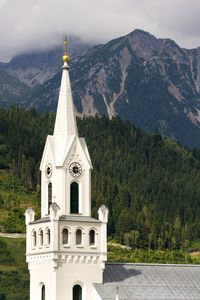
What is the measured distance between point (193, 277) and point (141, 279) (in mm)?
4617

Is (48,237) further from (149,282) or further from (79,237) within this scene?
(149,282)

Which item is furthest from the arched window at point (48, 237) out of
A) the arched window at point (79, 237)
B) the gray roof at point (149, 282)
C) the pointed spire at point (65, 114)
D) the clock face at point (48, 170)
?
the pointed spire at point (65, 114)

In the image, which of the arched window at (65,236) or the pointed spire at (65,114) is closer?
the arched window at (65,236)

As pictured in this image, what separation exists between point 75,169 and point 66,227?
4.54 metres

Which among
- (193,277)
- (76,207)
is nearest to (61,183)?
(76,207)

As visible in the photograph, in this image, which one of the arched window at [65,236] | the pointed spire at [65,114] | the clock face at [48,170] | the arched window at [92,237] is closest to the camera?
the arched window at [65,236]

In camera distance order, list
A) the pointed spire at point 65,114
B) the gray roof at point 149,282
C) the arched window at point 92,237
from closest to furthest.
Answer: the gray roof at point 149,282 → the arched window at point 92,237 → the pointed spire at point 65,114

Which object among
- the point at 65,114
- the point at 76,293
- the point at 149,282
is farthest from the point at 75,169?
the point at 149,282

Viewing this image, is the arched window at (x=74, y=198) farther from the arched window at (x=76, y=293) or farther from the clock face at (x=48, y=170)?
the arched window at (x=76, y=293)

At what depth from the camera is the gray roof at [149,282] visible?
79375mm

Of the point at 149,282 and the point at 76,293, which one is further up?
the point at 149,282

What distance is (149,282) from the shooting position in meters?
80.9

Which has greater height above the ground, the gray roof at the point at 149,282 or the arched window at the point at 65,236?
the arched window at the point at 65,236

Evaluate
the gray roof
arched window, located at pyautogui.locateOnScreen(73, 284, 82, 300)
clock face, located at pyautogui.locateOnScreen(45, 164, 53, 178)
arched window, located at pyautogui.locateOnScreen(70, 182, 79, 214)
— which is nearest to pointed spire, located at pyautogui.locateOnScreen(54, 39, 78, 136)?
clock face, located at pyautogui.locateOnScreen(45, 164, 53, 178)
